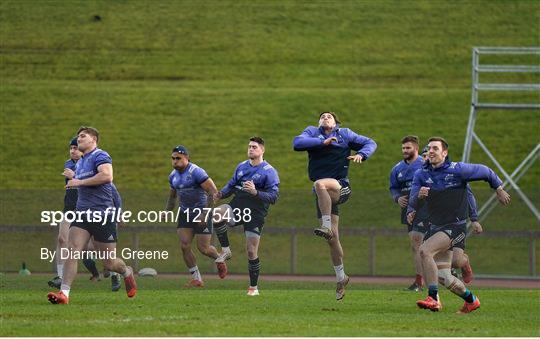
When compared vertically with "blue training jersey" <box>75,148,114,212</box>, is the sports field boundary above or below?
below

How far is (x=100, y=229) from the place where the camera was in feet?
51.7

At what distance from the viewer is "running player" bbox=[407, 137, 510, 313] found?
1507cm

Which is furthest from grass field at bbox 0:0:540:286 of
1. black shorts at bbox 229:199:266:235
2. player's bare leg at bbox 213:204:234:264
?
black shorts at bbox 229:199:266:235

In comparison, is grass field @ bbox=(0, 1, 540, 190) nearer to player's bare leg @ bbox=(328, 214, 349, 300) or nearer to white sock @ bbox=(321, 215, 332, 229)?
player's bare leg @ bbox=(328, 214, 349, 300)

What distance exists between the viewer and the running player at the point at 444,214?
15.1m

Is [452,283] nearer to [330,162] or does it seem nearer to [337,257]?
[337,257]

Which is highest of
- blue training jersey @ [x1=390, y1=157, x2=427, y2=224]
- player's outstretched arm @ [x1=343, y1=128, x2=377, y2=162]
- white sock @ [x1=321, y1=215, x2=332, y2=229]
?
player's outstretched arm @ [x1=343, y1=128, x2=377, y2=162]

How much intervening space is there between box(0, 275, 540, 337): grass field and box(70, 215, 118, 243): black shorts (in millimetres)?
836

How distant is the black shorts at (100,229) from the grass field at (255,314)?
84cm

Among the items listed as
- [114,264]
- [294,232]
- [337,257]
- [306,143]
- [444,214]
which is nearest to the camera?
[444,214]

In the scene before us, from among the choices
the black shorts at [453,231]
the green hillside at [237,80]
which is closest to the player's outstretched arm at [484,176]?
the black shorts at [453,231]

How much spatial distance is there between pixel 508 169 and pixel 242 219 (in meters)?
22.3

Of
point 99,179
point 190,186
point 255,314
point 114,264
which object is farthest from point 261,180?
point 255,314

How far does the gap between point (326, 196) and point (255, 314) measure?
2.74 m
